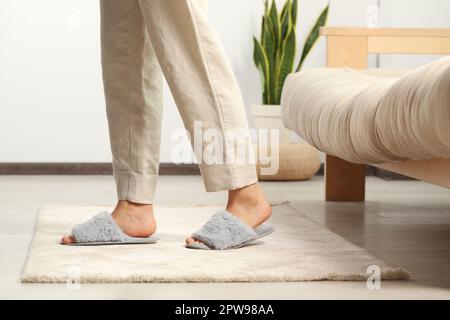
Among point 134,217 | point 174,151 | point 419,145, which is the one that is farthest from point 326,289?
point 174,151

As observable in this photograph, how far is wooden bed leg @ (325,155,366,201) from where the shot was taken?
8.92 ft

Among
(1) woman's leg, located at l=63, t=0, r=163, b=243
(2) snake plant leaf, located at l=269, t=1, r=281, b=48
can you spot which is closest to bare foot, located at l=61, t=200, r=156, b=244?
(1) woman's leg, located at l=63, t=0, r=163, b=243

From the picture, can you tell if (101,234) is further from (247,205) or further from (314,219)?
(314,219)

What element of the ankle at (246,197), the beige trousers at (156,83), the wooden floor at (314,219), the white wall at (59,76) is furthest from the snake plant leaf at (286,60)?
the ankle at (246,197)

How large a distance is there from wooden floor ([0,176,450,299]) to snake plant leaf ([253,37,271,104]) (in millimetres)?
390

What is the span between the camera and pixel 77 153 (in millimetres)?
3539

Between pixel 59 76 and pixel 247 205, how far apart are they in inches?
77.7

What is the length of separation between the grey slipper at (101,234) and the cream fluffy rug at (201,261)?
0.03 m

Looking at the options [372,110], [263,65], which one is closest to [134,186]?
[372,110]

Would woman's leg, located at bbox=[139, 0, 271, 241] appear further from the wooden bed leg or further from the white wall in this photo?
the white wall

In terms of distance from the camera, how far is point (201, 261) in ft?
5.04

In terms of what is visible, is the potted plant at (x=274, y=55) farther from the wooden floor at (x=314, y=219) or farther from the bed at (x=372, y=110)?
the bed at (x=372, y=110)

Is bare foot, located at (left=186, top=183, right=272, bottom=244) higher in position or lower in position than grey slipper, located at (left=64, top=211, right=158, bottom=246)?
higher

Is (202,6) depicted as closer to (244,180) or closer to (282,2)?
(244,180)
